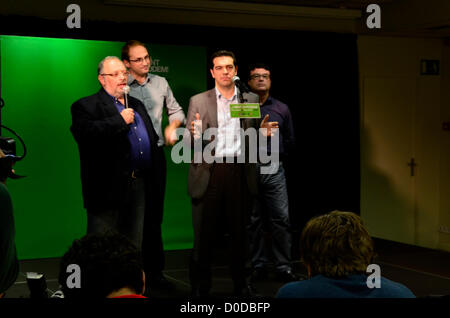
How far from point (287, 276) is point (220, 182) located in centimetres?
125

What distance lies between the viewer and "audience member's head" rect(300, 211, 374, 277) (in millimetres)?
1878

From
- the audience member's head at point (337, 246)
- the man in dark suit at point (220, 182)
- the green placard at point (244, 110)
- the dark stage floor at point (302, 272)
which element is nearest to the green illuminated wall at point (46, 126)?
the dark stage floor at point (302, 272)

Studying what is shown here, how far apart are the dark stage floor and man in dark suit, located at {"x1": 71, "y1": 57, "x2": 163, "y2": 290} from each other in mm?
662

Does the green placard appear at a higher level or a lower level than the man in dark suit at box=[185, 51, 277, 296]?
higher

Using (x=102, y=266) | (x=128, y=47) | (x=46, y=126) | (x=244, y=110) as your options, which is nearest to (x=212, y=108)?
(x=244, y=110)

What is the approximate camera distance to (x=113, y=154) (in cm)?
414

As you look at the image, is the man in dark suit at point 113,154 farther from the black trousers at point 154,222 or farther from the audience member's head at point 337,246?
the audience member's head at point 337,246

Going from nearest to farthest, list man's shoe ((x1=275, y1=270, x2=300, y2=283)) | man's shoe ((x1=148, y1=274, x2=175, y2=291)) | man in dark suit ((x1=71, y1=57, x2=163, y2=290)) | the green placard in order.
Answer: the green placard, man in dark suit ((x1=71, y1=57, x2=163, y2=290)), man's shoe ((x1=148, y1=274, x2=175, y2=291)), man's shoe ((x1=275, y1=270, x2=300, y2=283))

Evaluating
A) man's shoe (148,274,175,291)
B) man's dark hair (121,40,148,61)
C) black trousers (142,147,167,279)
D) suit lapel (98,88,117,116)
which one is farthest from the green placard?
man's shoe (148,274,175,291)

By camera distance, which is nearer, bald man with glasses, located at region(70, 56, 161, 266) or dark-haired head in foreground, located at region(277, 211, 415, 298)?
dark-haired head in foreground, located at region(277, 211, 415, 298)

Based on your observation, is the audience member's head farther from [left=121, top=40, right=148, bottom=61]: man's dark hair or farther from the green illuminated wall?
the green illuminated wall

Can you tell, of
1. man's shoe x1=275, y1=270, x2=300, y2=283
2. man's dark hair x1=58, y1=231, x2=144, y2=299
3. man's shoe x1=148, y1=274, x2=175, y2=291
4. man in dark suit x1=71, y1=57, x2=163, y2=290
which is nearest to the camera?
man's dark hair x1=58, y1=231, x2=144, y2=299

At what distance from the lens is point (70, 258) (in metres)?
1.62

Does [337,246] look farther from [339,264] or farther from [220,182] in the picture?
[220,182]
